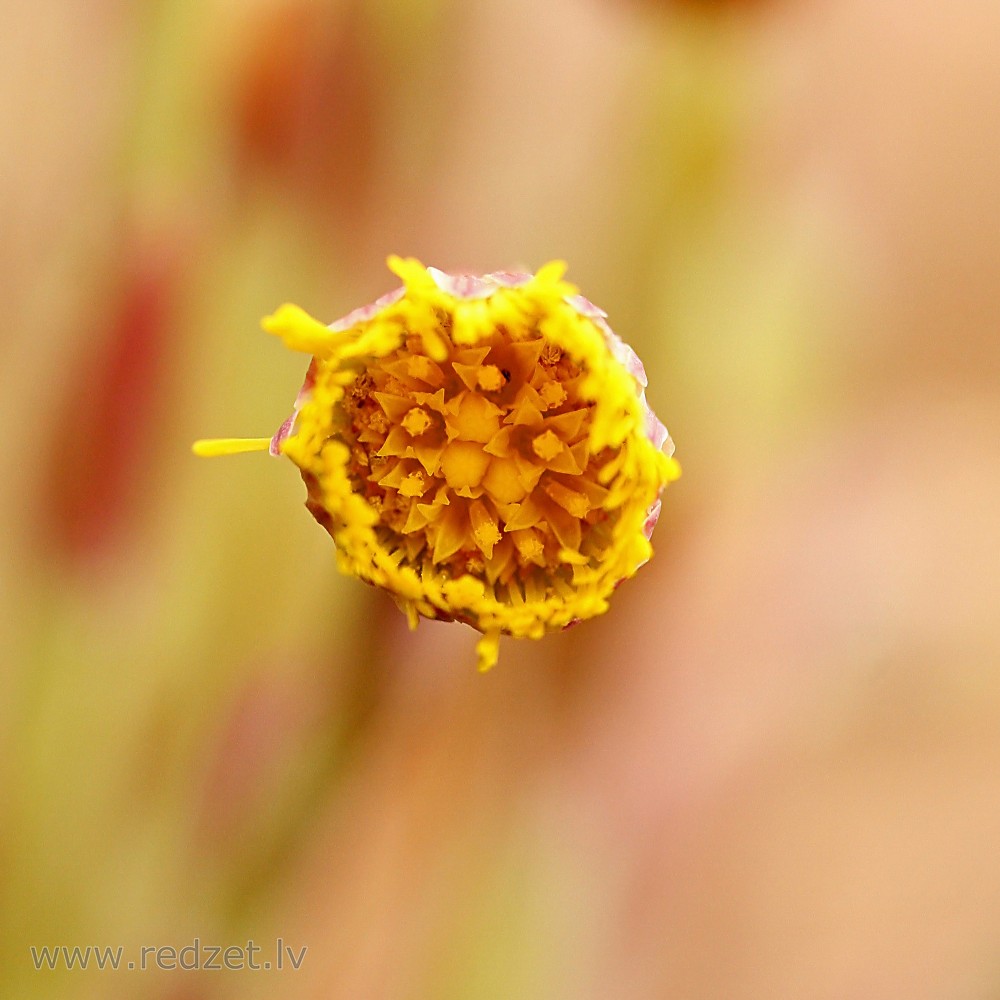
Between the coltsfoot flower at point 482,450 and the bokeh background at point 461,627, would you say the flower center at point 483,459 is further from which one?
the bokeh background at point 461,627


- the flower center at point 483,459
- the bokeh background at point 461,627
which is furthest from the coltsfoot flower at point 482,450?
the bokeh background at point 461,627

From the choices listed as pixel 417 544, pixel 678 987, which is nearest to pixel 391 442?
pixel 417 544

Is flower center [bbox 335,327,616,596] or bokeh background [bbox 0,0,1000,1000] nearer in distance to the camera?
flower center [bbox 335,327,616,596]

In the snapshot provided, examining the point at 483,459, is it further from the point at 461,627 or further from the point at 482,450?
the point at 461,627

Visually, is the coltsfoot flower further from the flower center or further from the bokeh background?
the bokeh background

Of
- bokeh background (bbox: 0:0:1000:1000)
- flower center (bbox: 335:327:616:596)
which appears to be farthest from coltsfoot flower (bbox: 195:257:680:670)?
bokeh background (bbox: 0:0:1000:1000)

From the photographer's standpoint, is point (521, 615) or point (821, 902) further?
point (821, 902)

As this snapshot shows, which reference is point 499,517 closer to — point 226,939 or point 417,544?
point 417,544
